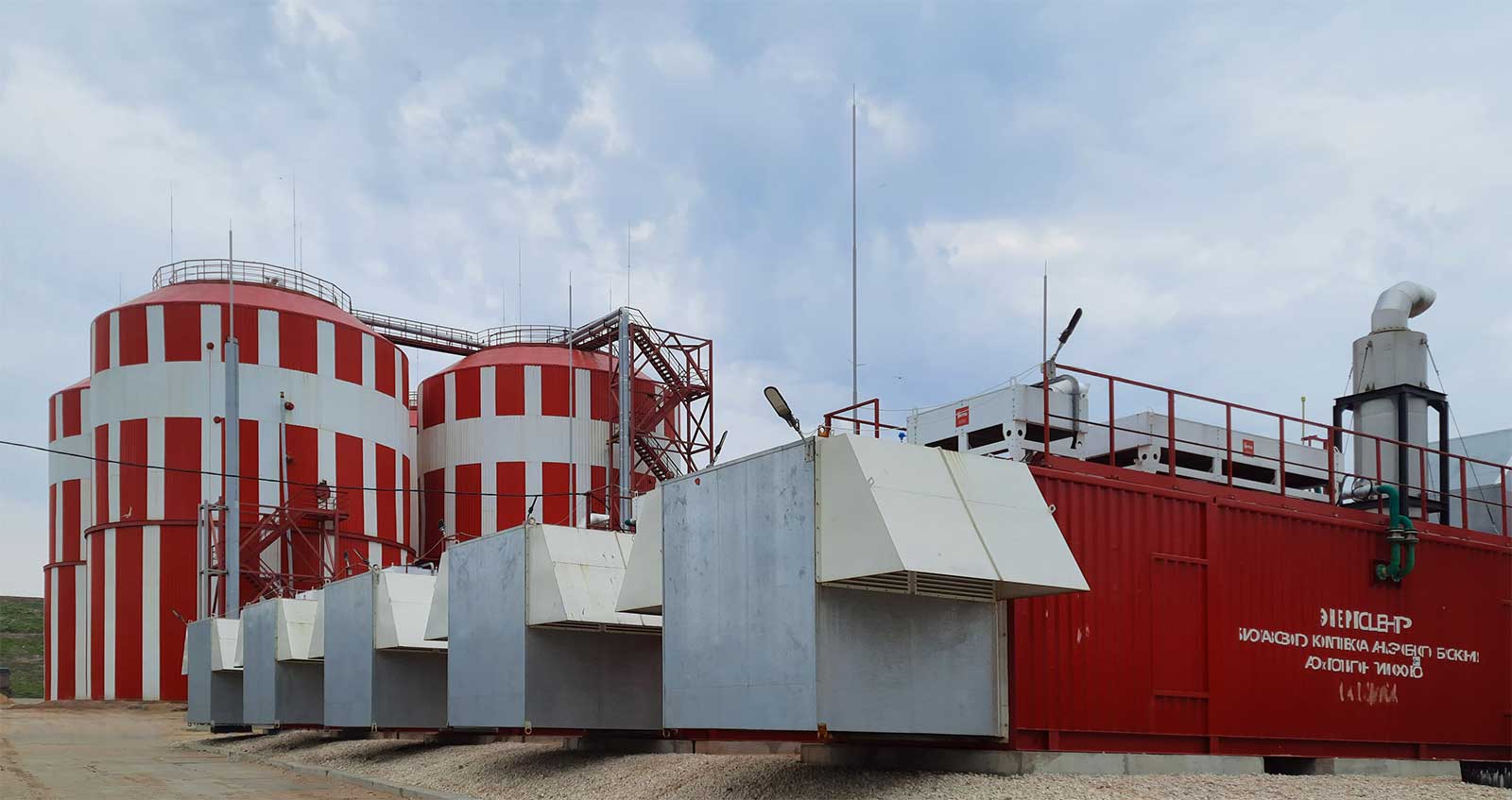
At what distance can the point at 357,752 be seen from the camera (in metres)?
26.7

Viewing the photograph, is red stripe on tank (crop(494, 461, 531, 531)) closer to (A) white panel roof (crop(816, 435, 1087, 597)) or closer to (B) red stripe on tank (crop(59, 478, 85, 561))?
(B) red stripe on tank (crop(59, 478, 85, 561))

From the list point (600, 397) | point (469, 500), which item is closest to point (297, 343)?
point (469, 500)

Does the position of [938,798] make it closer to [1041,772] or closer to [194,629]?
[1041,772]

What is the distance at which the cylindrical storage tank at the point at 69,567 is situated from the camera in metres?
47.0

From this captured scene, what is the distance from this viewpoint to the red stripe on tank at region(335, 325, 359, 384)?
4888 cm

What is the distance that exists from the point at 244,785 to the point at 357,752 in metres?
5.07

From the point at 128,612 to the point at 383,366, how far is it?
1217 cm

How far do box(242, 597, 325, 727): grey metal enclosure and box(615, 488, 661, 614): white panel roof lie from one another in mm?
15091

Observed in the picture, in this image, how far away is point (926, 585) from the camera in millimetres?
14289

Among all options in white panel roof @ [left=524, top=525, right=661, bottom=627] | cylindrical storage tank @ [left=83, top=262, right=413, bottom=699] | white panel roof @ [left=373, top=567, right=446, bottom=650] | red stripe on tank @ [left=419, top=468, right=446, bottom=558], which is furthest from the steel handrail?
red stripe on tank @ [left=419, top=468, right=446, bottom=558]

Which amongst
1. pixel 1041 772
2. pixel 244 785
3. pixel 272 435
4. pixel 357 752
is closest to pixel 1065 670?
pixel 1041 772

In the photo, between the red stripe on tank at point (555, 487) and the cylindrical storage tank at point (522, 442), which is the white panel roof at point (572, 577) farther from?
the red stripe on tank at point (555, 487)

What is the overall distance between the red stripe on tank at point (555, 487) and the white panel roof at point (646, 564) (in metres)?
36.2

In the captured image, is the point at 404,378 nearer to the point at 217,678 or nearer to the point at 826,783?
the point at 217,678
